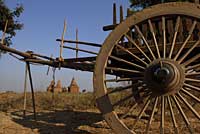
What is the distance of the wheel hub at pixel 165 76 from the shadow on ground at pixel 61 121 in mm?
2305

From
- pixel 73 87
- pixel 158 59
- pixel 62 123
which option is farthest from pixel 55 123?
pixel 73 87

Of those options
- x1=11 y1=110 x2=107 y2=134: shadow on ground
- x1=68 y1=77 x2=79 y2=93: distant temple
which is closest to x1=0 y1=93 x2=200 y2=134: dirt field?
x1=11 y1=110 x2=107 y2=134: shadow on ground

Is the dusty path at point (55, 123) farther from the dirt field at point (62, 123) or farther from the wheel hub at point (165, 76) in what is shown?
the wheel hub at point (165, 76)

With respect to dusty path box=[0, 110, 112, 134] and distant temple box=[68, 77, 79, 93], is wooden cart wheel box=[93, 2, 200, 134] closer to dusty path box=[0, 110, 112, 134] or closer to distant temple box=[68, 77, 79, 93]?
dusty path box=[0, 110, 112, 134]

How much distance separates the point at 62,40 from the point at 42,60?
0.74 meters

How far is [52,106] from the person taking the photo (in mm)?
12109

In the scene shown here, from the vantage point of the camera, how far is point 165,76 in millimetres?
5906

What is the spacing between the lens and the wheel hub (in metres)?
5.91

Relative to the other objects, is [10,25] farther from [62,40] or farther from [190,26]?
[190,26]

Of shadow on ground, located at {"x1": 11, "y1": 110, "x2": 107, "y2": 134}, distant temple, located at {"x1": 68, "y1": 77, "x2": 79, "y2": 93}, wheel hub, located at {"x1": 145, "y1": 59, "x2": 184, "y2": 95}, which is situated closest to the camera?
wheel hub, located at {"x1": 145, "y1": 59, "x2": 184, "y2": 95}

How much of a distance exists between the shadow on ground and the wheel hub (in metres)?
2.31

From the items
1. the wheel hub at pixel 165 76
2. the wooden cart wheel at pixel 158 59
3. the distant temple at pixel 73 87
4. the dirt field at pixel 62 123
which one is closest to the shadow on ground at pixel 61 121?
the dirt field at pixel 62 123

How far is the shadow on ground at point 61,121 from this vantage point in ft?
25.9

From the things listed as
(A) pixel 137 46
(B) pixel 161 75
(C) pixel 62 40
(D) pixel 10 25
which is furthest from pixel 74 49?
(D) pixel 10 25
